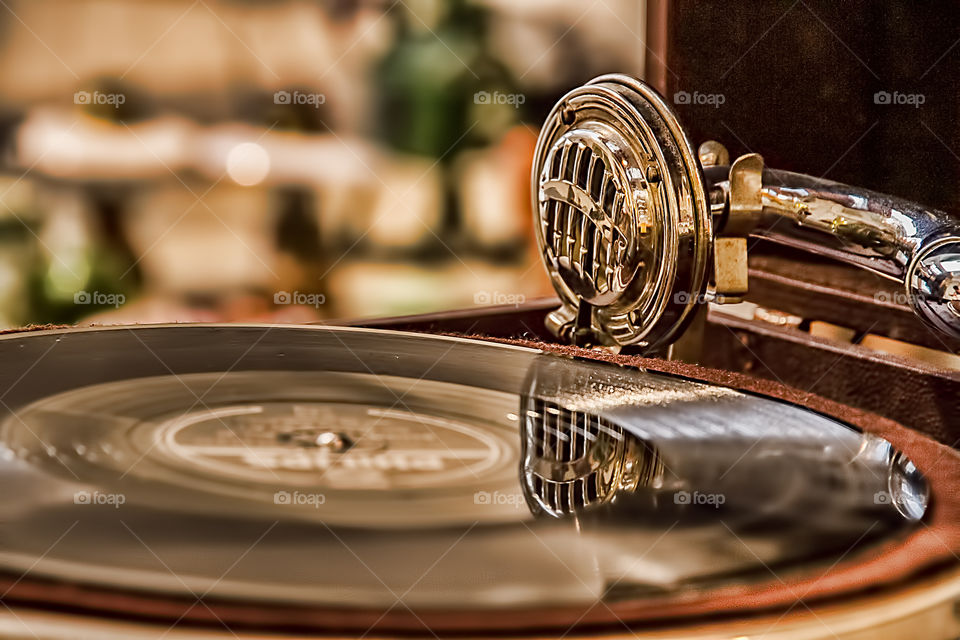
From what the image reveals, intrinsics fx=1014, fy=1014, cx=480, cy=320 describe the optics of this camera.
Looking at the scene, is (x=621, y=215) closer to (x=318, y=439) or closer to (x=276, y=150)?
(x=318, y=439)

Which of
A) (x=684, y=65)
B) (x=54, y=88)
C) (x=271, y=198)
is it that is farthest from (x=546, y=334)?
(x=54, y=88)

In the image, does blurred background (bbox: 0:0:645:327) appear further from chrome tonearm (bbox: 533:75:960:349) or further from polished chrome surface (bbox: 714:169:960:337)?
polished chrome surface (bbox: 714:169:960:337)

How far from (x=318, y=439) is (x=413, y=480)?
3.1 inches

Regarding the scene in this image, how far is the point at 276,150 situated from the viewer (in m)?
2.61

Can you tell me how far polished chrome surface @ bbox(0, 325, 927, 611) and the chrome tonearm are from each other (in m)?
0.13

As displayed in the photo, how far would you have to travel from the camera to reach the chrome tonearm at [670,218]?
2.33ft

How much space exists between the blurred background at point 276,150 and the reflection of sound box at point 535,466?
5.84ft

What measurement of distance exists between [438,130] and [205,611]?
7.99ft

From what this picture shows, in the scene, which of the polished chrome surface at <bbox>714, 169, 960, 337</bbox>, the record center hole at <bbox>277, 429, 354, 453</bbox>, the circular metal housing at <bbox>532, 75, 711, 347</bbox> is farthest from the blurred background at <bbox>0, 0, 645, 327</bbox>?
the record center hole at <bbox>277, 429, 354, 453</bbox>

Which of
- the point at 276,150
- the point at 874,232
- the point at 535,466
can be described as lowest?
the point at 535,466

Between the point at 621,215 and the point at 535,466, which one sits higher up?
the point at 621,215

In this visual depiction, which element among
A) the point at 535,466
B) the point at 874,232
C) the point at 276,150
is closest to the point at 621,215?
A: the point at 874,232

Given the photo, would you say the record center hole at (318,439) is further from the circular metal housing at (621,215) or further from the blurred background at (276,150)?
the blurred background at (276,150)

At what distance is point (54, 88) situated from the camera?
7.92ft
